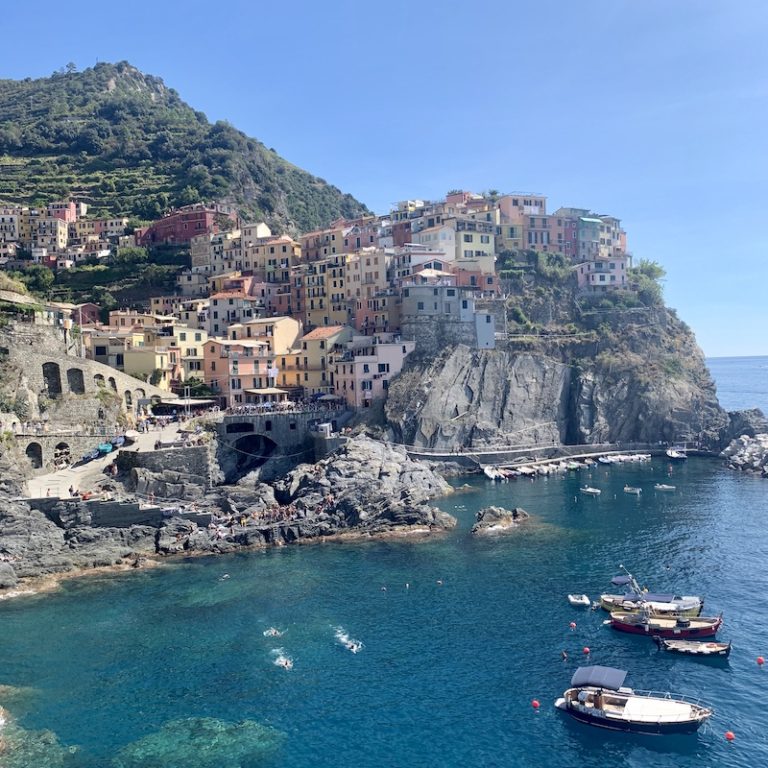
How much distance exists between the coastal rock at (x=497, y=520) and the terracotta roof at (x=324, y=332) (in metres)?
32.2

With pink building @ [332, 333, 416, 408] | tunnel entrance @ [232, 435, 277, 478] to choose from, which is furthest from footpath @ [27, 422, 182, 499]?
pink building @ [332, 333, 416, 408]

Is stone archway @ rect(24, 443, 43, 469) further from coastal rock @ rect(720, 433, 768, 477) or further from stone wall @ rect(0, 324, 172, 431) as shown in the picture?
coastal rock @ rect(720, 433, 768, 477)

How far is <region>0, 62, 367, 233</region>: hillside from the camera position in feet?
465

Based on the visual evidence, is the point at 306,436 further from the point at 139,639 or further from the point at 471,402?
the point at 139,639

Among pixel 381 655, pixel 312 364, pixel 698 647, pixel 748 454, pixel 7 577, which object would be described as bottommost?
pixel 381 655

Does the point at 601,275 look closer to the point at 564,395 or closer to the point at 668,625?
the point at 564,395

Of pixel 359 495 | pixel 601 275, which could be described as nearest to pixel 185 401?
pixel 359 495

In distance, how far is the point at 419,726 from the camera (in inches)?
1262

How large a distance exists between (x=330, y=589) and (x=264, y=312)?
59.5 meters

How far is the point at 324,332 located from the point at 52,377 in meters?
31.0

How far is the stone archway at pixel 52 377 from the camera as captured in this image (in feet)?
227

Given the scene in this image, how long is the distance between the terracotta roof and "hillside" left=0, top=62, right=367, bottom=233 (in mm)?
55569

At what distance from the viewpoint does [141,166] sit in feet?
516

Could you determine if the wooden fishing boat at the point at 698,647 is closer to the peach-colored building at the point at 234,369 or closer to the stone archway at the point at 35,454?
the stone archway at the point at 35,454
